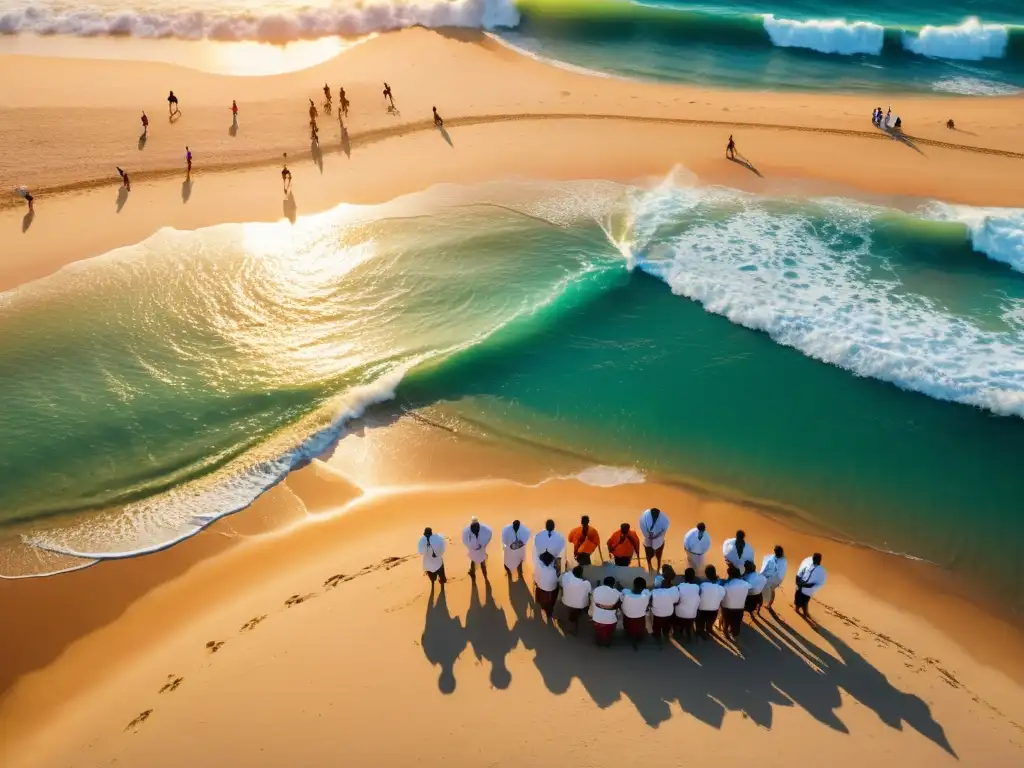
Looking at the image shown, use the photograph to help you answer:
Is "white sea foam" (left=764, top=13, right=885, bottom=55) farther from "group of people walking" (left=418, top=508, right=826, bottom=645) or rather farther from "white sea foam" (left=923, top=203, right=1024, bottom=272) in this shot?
"group of people walking" (left=418, top=508, right=826, bottom=645)

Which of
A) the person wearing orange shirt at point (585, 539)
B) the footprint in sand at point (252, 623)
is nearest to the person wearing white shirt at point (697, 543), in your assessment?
the person wearing orange shirt at point (585, 539)

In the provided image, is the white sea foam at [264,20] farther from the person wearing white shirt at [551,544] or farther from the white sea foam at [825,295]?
the person wearing white shirt at [551,544]

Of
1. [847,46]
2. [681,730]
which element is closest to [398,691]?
[681,730]

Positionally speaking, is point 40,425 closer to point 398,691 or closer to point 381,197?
point 398,691

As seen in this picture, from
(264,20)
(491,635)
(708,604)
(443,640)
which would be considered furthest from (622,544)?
(264,20)

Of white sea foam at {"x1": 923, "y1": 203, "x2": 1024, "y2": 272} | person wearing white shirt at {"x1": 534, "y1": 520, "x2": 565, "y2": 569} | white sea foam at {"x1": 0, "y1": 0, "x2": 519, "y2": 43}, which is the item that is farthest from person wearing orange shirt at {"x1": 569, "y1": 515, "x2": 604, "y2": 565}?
white sea foam at {"x1": 0, "y1": 0, "x2": 519, "y2": 43}

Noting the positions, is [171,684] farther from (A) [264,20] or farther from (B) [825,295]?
(A) [264,20]
